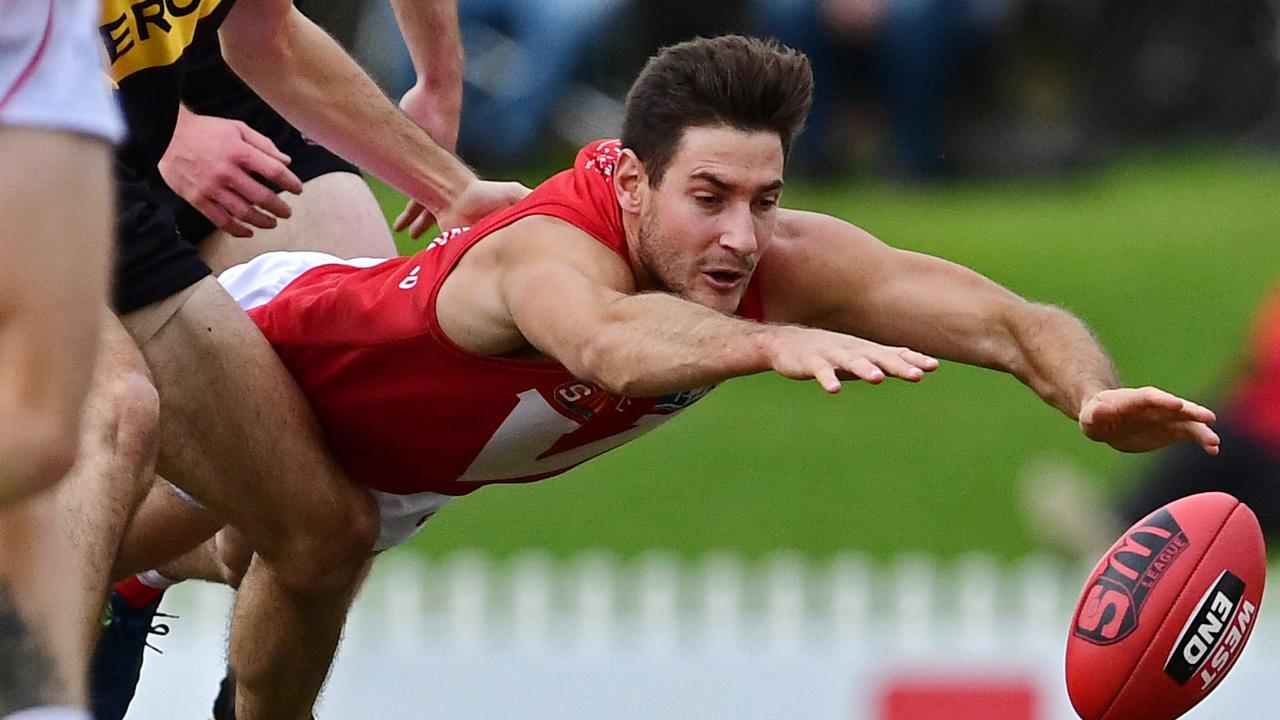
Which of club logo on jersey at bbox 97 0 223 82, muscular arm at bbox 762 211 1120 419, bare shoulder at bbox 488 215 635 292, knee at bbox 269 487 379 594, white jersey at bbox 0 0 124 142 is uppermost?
white jersey at bbox 0 0 124 142

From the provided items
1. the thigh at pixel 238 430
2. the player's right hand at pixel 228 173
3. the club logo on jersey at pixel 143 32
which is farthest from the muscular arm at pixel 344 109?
the thigh at pixel 238 430

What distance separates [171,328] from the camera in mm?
5242

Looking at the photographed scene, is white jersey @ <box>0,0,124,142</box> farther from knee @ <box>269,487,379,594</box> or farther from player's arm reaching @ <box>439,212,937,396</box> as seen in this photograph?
knee @ <box>269,487,379,594</box>

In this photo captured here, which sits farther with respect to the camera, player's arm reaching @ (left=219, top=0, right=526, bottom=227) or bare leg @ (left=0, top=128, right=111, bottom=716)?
player's arm reaching @ (left=219, top=0, right=526, bottom=227)

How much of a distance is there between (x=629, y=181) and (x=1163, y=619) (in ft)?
4.47

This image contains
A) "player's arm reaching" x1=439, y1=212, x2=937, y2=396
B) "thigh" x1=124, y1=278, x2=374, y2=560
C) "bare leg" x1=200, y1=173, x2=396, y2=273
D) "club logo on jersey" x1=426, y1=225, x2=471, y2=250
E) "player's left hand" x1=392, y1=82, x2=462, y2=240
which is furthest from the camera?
"player's left hand" x1=392, y1=82, x2=462, y2=240

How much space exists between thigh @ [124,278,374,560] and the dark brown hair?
0.90 meters

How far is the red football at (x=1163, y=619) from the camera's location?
503cm

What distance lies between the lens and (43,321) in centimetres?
370

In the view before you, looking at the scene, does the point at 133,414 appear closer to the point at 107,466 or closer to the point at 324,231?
the point at 107,466

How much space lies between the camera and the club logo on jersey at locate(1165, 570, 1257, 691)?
16.5 feet

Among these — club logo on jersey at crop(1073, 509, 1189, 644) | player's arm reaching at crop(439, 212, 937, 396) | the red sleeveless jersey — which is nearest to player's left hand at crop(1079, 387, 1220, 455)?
club logo on jersey at crop(1073, 509, 1189, 644)

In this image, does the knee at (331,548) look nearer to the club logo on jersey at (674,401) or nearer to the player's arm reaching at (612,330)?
the player's arm reaching at (612,330)

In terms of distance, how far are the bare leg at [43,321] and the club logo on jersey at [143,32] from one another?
1462mm
